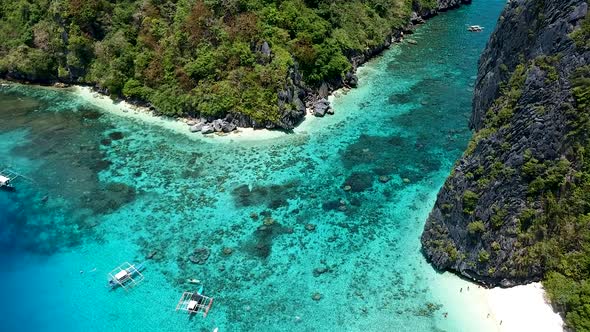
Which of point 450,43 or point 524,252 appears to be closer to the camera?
point 524,252

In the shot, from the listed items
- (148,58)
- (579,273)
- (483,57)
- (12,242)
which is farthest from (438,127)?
(12,242)

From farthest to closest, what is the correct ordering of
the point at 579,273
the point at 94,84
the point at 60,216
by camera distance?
the point at 94,84 → the point at 60,216 → the point at 579,273

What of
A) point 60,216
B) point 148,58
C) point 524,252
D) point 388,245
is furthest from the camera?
point 148,58

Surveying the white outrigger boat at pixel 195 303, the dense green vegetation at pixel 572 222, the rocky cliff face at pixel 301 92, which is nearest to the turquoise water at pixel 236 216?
the white outrigger boat at pixel 195 303

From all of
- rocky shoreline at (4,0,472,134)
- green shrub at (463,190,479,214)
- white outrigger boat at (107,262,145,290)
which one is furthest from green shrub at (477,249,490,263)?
rocky shoreline at (4,0,472,134)

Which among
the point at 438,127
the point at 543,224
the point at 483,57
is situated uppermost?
the point at 483,57

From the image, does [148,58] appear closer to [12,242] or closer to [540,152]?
[12,242]

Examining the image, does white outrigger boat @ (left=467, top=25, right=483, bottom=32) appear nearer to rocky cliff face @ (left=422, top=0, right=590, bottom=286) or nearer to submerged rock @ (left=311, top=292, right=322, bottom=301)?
rocky cliff face @ (left=422, top=0, right=590, bottom=286)
